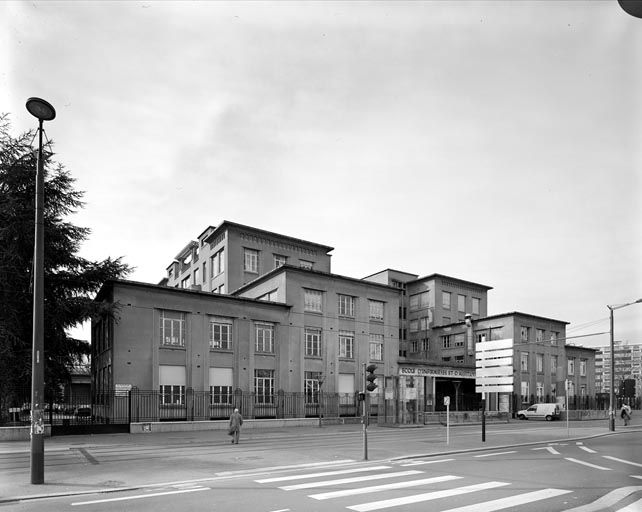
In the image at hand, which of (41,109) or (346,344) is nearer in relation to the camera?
(41,109)

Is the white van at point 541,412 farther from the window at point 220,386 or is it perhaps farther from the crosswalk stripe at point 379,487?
the crosswalk stripe at point 379,487

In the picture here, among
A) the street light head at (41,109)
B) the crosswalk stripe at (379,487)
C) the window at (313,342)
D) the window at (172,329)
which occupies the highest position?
the street light head at (41,109)

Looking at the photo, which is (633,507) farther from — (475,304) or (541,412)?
(475,304)

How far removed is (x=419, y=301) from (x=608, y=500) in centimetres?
5859

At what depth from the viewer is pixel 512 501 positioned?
11047mm

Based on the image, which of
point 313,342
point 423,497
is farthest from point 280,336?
point 423,497

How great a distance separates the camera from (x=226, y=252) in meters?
50.7

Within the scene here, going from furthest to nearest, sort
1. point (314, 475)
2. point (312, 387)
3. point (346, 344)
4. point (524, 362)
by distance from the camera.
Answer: point (524, 362) → point (346, 344) → point (312, 387) → point (314, 475)

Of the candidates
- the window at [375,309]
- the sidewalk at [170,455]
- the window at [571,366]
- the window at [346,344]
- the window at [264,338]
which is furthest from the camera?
the window at [571,366]

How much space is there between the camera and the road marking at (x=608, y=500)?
10.2m

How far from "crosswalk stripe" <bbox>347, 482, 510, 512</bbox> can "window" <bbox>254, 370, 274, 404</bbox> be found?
26.8 m

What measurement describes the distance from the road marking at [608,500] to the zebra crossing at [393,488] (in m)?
0.89

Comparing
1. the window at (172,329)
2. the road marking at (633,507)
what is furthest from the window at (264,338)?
the road marking at (633,507)

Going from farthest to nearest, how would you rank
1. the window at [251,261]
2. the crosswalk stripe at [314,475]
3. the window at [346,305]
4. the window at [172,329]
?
the window at [251,261] < the window at [346,305] < the window at [172,329] < the crosswalk stripe at [314,475]
